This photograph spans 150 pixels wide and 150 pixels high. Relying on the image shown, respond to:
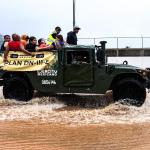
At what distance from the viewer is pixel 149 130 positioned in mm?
11688

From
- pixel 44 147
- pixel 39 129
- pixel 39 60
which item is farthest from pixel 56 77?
pixel 44 147

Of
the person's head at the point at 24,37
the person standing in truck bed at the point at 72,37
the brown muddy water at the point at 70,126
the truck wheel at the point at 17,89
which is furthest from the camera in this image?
the person's head at the point at 24,37

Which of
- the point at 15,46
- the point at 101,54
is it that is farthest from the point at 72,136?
the point at 15,46

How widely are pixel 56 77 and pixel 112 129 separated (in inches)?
161

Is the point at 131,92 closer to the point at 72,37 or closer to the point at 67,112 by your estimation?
the point at 67,112

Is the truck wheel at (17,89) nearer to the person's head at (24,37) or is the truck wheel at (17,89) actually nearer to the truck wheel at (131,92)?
the person's head at (24,37)

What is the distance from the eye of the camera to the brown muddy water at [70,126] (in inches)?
397

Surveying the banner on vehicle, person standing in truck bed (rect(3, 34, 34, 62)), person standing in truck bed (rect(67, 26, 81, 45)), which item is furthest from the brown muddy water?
A: person standing in truck bed (rect(67, 26, 81, 45))

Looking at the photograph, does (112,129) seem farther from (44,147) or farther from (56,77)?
(56,77)

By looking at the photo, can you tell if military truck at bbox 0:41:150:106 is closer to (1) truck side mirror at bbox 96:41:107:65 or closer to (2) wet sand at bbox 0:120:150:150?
(1) truck side mirror at bbox 96:41:107:65

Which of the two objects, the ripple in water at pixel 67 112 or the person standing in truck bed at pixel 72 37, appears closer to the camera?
the ripple in water at pixel 67 112

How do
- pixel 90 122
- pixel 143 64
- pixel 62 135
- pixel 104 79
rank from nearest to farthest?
pixel 62 135 → pixel 90 122 → pixel 104 79 → pixel 143 64

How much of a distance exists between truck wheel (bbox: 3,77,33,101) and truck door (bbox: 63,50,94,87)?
4.02 feet

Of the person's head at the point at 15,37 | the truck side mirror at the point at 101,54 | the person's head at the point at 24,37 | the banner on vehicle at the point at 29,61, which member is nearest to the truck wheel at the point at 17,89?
the banner on vehicle at the point at 29,61
